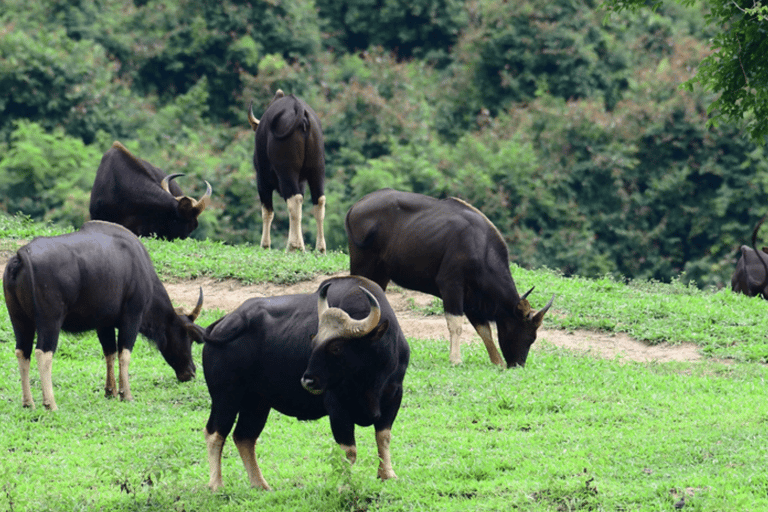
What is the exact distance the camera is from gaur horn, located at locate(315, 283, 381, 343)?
275 inches

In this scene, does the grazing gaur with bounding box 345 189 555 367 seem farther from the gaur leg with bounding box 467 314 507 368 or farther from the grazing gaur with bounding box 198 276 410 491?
the grazing gaur with bounding box 198 276 410 491

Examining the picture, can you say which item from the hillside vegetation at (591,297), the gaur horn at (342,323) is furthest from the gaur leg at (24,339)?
the gaur horn at (342,323)

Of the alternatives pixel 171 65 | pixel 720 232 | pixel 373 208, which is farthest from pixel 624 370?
pixel 171 65

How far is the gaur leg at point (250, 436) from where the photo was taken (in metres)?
7.75

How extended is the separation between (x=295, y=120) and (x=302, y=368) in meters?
8.87

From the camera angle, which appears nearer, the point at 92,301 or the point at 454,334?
the point at 92,301

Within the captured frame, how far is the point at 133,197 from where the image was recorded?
15.8 meters

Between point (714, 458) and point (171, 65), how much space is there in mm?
22970

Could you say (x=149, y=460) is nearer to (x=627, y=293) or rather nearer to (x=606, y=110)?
(x=627, y=293)

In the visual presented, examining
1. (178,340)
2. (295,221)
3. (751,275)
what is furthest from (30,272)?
(751,275)

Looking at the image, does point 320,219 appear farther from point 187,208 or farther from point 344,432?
point 344,432

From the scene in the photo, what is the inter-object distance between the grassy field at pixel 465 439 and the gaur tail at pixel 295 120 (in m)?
3.38

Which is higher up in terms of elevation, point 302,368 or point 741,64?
point 741,64

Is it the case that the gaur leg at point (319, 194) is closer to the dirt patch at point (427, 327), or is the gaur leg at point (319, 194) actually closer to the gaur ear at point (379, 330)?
the dirt patch at point (427, 327)
